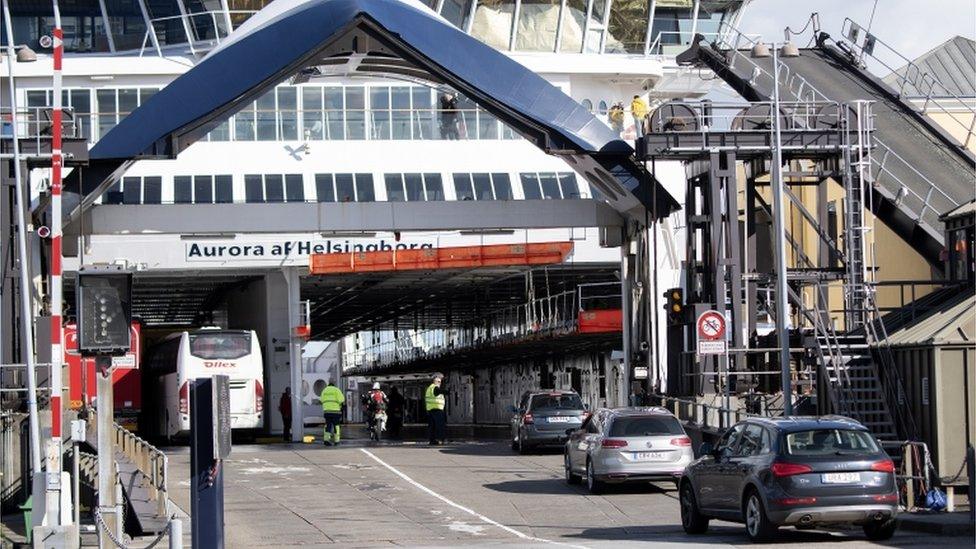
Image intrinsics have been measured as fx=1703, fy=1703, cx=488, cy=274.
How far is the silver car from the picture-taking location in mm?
28156

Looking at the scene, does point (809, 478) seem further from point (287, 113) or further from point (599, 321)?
point (599, 321)

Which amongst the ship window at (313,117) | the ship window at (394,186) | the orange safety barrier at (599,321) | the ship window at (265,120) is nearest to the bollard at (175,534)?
the ship window at (394,186)

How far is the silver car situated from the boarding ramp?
27.7 ft

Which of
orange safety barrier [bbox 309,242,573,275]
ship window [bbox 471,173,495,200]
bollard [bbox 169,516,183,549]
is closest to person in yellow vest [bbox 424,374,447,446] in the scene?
orange safety barrier [bbox 309,242,573,275]

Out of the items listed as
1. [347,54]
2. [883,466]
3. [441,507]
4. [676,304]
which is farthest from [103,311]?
[347,54]

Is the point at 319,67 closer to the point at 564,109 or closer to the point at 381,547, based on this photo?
the point at 564,109

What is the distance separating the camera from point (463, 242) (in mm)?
51250

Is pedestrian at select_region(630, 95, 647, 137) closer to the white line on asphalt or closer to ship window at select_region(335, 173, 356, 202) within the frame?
ship window at select_region(335, 173, 356, 202)

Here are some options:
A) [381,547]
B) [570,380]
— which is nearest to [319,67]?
[381,547]

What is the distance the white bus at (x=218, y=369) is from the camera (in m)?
46.5

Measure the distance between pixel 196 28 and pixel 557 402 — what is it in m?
16.2

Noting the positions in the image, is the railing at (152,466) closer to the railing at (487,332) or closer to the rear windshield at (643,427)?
the rear windshield at (643,427)

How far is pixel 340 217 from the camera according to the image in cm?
3881

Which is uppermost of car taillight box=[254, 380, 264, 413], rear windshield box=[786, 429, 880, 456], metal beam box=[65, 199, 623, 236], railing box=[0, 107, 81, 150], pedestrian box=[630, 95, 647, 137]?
pedestrian box=[630, 95, 647, 137]
